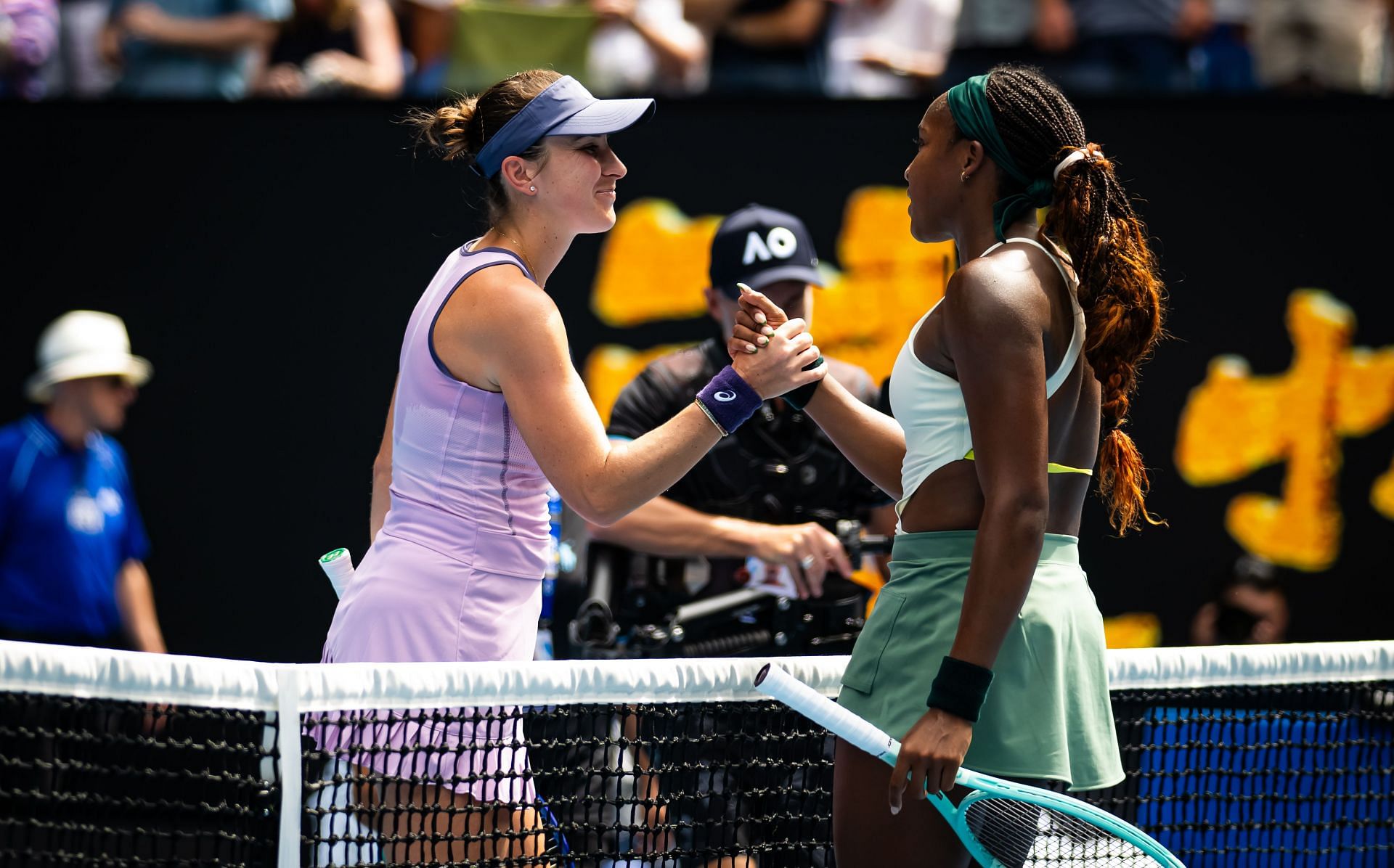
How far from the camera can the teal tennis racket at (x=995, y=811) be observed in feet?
7.20

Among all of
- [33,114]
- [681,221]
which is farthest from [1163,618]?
[33,114]

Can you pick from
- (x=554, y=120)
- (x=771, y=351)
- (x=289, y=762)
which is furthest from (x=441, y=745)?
(x=554, y=120)

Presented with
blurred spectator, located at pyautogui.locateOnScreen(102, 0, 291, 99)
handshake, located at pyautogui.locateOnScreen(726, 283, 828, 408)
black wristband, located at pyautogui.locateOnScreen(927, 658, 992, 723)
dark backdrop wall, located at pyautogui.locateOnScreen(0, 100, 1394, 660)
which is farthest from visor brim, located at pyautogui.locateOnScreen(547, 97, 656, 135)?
blurred spectator, located at pyautogui.locateOnScreen(102, 0, 291, 99)

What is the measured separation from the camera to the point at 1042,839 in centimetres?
248

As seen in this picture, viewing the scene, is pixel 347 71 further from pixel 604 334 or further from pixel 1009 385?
pixel 1009 385

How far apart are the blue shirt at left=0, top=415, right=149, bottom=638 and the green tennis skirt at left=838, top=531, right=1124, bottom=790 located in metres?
3.69

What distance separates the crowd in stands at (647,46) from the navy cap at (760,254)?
1.64m

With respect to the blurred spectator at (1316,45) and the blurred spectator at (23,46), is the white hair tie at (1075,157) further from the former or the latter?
the blurred spectator at (23,46)

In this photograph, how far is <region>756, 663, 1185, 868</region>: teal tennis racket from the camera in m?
2.20

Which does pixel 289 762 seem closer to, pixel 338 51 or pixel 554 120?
pixel 554 120

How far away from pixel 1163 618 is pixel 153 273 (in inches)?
159

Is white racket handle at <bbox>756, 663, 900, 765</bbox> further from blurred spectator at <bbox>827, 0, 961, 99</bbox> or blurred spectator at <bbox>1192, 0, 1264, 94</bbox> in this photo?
blurred spectator at <bbox>1192, 0, 1264, 94</bbox>

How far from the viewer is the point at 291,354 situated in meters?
5.57

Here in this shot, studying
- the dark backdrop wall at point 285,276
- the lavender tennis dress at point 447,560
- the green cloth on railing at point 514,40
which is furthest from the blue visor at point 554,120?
the green cloth on railing at point 514,40
